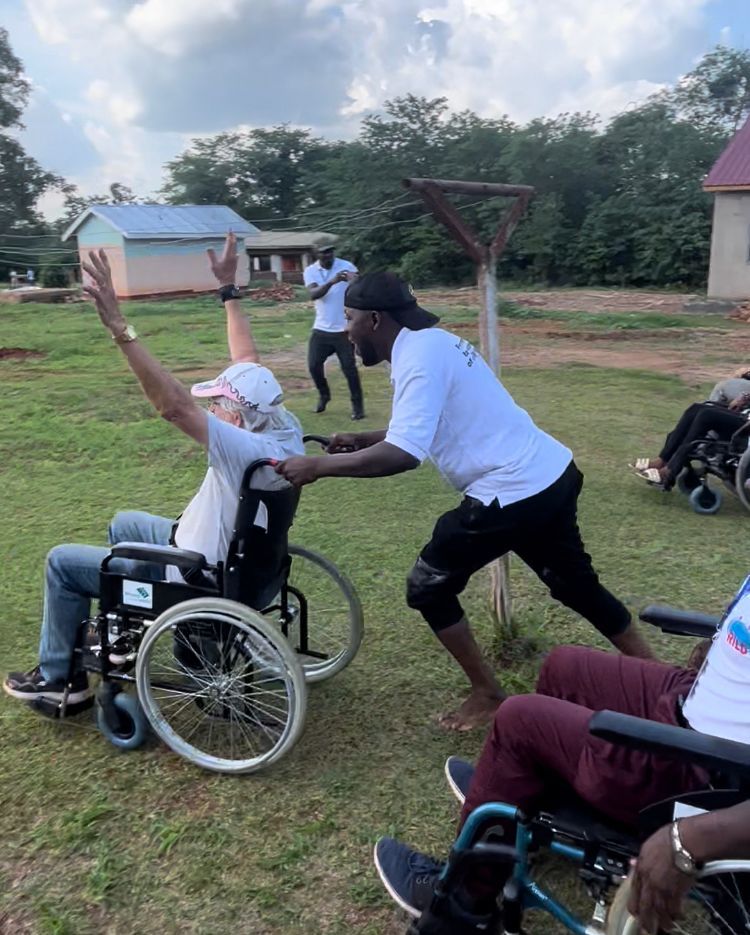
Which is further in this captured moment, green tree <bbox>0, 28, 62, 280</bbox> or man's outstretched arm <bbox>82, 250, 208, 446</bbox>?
green tree <bbox>0, 28, 62, 280</bbox>

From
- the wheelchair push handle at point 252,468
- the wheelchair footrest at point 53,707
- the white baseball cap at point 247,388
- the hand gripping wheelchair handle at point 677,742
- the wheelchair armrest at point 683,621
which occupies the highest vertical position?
the white baseball cap at point 247,388

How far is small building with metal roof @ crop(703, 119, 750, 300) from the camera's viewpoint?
78.5 ft

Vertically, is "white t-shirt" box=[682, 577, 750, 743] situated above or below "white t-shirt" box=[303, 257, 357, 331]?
below

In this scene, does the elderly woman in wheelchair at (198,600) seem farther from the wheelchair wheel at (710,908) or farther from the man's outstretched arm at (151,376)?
the wheelchair wheel at (710,908)

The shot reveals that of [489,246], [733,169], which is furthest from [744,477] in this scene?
[733,169]

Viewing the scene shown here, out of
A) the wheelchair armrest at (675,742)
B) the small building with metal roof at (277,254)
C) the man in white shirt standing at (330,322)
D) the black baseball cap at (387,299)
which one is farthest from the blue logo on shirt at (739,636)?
the small building with metal roof at (277,254)

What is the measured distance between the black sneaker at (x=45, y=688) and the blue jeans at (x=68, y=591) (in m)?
0.04

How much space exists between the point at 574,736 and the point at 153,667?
185 cm

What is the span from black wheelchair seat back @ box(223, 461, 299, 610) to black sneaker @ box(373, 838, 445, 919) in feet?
2.93

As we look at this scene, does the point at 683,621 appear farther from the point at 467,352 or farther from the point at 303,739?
the point at 303,739

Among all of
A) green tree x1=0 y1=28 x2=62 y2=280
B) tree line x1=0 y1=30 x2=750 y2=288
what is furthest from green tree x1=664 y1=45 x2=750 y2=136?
green tree x1=0 y1=28 x2=62 y2=280

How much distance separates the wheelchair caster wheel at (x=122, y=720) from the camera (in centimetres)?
291

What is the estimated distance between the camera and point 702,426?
5613 mm

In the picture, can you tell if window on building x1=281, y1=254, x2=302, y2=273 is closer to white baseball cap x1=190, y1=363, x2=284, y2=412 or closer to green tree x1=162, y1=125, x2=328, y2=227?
green tree x1=162, y1=125, x2=328, y2=227
